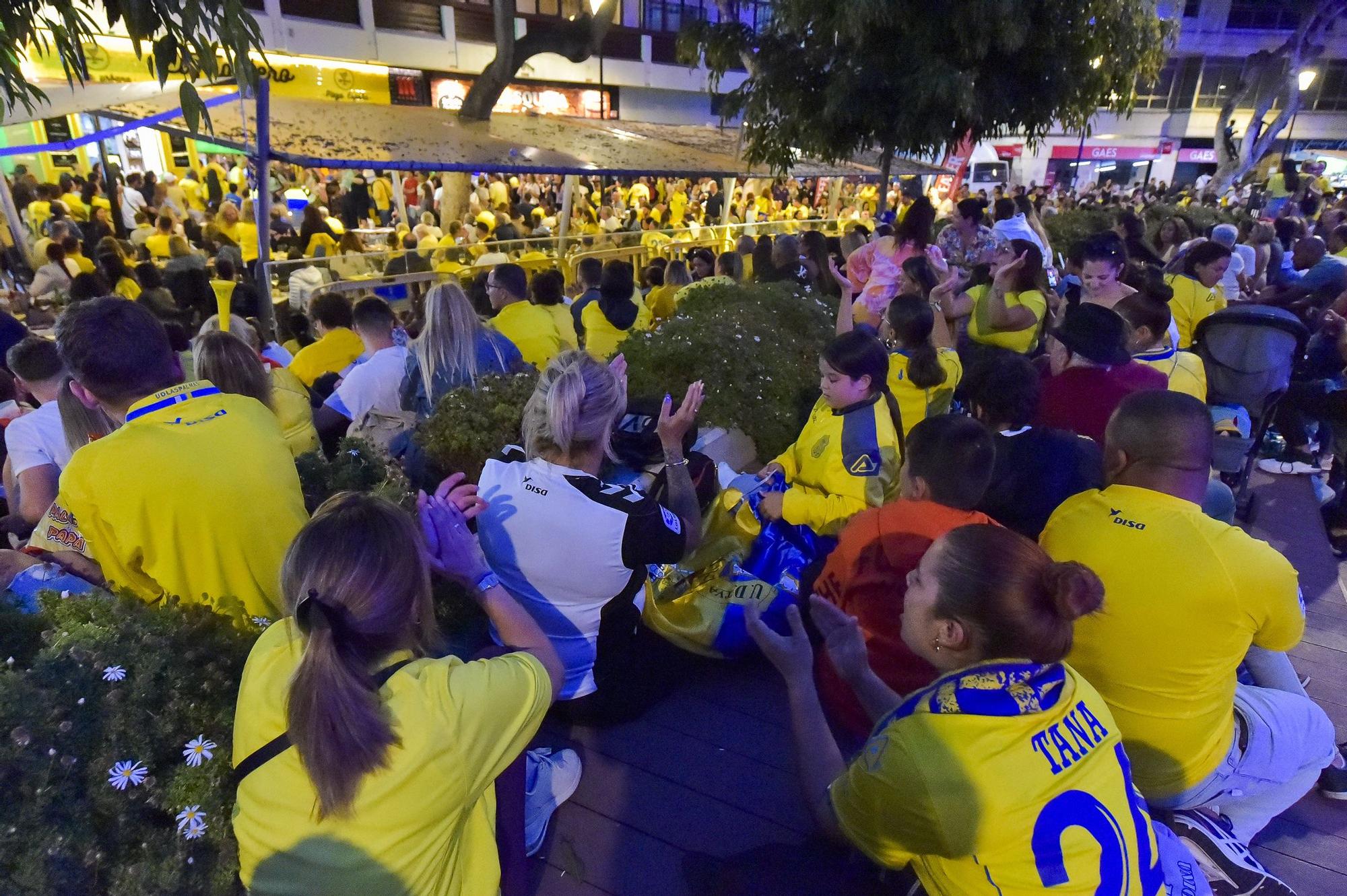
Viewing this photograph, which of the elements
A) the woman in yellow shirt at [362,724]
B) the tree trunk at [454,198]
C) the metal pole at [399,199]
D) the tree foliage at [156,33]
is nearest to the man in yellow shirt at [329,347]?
the tree foliage at [156,33]

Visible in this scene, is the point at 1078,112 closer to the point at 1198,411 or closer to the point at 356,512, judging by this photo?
the point at 1198,411

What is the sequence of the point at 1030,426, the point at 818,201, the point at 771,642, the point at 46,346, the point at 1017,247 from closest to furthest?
the point at 771,642
the point at 1030,426
the point at 46,346
the point at 1017,247
the point at 818,201

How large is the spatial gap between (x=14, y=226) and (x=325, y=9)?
36.6ft

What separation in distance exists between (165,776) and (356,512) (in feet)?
3.05

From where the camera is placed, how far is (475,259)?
10.2 metres

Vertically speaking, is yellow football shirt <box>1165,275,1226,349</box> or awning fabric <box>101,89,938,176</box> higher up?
awning fabric <box>101,89,938,176</box>

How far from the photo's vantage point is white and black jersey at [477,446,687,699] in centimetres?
239

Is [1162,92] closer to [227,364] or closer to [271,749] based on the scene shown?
[227,364]

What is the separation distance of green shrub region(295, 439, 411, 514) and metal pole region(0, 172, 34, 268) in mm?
9483

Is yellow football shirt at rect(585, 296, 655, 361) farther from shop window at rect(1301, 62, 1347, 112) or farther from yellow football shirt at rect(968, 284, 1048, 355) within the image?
shop window at rect(1301, 62, 1347, 112)

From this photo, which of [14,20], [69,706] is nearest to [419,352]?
[14,20]

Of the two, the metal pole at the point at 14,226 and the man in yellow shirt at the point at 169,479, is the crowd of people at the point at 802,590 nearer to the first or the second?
the man in yellow shirt at the point at 169,479

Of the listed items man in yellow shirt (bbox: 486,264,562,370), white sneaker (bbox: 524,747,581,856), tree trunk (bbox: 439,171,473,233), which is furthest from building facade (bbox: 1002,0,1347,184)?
white sneaker (bbox: 524,747,581,856)

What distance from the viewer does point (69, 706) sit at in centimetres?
172
